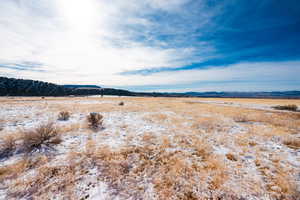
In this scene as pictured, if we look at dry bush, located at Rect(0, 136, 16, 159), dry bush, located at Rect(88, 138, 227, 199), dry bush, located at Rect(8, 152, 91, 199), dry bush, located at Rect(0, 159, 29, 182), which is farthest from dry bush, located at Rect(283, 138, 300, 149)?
dry bush, located at Rect(0, 136, 16, 159)

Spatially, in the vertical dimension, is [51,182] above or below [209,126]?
below

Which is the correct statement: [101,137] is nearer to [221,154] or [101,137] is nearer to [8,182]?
[8,182]

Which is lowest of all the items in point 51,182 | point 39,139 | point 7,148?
point 51,182

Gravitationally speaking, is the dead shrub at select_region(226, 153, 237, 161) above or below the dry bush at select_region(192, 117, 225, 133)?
below

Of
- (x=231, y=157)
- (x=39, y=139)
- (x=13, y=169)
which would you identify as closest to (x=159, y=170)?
(x=231, y=157)

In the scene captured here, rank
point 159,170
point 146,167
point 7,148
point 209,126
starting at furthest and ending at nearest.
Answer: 1. point 209,126
2. point 7,148
3. point 146,167
4. point 159,170

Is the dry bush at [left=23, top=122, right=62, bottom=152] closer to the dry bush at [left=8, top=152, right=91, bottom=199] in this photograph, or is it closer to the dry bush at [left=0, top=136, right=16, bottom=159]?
the dry bush at [left=0, top=136, right=16, bottom=159]

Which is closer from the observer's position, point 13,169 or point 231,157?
point 13,169

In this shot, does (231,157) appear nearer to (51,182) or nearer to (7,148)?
(51,182)

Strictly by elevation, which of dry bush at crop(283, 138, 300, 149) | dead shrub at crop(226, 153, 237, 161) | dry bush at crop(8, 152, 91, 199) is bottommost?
dry bush at crop(8, 152, 91, 199)

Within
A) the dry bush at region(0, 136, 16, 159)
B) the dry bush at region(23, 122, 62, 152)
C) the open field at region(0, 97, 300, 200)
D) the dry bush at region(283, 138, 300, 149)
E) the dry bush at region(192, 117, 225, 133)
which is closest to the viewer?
the open field at region(0, 97, 300, 200)

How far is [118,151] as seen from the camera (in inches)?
189

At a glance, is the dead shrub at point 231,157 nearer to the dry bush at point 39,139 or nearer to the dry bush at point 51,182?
the dry bush at point 51,182

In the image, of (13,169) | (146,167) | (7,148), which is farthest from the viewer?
(7,148)
